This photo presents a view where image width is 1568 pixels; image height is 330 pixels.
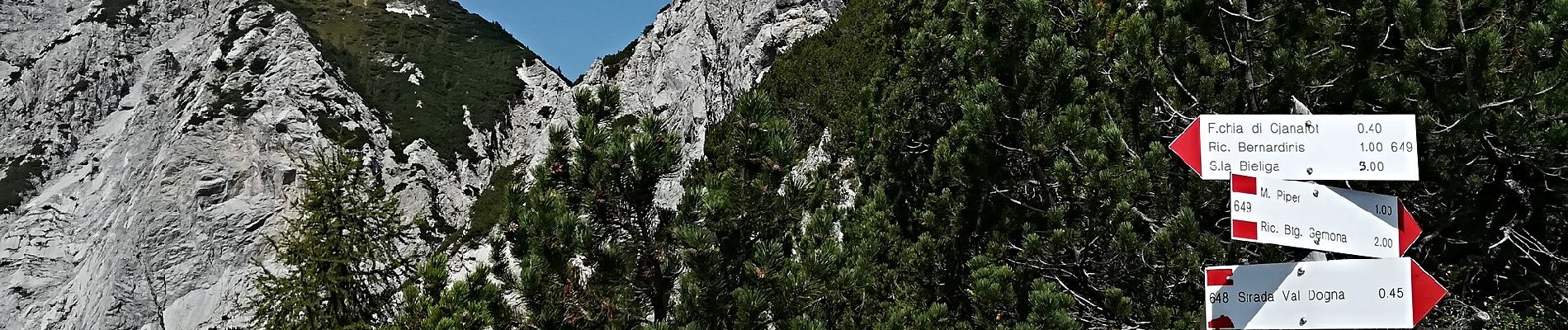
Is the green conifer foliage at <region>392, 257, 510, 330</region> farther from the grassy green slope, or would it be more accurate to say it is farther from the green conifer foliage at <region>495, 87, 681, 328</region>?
the grassy green slope

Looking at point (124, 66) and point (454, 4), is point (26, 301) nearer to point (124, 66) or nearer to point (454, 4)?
point (124, 66)

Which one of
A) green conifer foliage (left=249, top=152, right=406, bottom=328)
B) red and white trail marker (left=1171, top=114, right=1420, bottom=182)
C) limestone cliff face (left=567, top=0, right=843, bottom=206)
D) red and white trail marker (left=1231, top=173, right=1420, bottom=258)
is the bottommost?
green conifer foliage (left=249, top=152, right=406, bottom=328)

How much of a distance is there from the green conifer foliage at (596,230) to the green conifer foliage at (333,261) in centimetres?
1013

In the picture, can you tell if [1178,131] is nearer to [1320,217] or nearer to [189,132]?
[1320,217]

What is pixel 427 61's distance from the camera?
49125 millimetres

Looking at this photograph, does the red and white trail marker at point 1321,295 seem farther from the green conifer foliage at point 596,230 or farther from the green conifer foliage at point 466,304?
the green conifer foliage at point 466,304

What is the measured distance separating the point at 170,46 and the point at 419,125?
13724 millimetres

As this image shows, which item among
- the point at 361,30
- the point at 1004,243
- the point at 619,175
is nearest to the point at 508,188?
the point at 619,175

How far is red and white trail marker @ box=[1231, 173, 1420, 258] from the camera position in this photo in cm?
270

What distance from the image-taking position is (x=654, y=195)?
16.0 ft

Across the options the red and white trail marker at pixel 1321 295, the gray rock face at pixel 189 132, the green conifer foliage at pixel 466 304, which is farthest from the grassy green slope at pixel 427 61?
the red and white trail marker at pixel 1321 295

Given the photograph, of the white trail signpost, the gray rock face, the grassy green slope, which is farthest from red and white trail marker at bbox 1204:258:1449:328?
the grassy green slope

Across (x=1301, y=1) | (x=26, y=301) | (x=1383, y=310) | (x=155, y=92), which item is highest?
(x=155, y=92)

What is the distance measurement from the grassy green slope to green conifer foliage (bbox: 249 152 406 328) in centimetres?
2449
